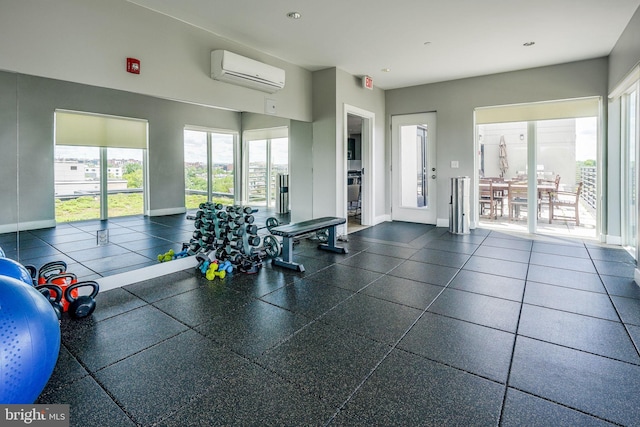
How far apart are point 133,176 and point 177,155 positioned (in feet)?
1.85

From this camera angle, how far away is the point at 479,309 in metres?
2.74

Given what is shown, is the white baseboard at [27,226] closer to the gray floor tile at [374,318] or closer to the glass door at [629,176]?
the gray floor tile at [374,318]

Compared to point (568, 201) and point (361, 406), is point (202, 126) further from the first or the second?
point (568, 201)

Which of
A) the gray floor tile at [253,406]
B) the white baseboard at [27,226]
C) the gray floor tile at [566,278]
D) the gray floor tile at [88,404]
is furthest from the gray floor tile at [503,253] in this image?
the white baseboard at [27,226]

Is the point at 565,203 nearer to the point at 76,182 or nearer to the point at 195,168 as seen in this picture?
the point at 195,168

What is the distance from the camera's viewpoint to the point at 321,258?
14.3 feet

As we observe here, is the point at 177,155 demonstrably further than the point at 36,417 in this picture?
Yes

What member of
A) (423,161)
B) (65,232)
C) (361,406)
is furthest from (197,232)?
(423,161)

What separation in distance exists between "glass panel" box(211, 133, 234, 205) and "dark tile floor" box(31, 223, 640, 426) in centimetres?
118

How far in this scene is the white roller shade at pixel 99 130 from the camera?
3.19 metres

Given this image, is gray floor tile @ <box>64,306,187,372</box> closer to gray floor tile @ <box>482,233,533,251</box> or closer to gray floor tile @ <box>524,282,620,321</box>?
gray floor tile @ <box>524,282,620,321</box>

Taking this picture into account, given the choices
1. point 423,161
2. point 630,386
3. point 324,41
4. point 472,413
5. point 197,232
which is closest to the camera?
point 472,413

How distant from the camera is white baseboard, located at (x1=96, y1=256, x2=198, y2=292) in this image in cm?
317

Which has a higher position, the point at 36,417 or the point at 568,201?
the point at 568,201
